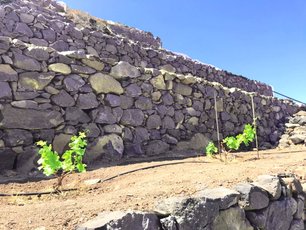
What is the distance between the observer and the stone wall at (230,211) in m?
2.38

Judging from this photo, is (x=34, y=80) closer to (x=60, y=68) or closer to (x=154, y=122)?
(x=60, y=68)

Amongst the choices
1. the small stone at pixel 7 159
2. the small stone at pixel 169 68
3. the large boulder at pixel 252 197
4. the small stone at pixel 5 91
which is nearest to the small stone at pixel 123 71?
the small stone at pixel 5 91

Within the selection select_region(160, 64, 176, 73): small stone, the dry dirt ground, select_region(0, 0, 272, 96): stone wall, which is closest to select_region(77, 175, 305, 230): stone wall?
the dry dirt ground

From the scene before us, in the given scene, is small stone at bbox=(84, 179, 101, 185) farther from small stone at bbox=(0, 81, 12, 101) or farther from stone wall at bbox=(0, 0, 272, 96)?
stone wall at bbox=(0, 0, 272, 96)

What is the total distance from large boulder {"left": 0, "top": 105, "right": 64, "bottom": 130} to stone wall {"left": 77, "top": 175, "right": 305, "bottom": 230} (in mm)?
Result: 2790

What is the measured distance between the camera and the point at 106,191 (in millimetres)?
3486

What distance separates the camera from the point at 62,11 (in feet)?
34.7

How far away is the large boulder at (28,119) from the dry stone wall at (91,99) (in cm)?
1

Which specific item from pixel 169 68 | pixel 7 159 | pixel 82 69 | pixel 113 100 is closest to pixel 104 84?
pixel 113 100

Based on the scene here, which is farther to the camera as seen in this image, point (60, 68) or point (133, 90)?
point (133, 90)

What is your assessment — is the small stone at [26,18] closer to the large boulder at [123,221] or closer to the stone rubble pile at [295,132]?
the large boulder at [123,221]

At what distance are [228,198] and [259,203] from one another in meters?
0.56

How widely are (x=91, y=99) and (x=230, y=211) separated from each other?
129 inches

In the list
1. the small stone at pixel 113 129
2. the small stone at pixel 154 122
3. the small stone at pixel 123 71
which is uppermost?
the small stone at pixel 123 71
